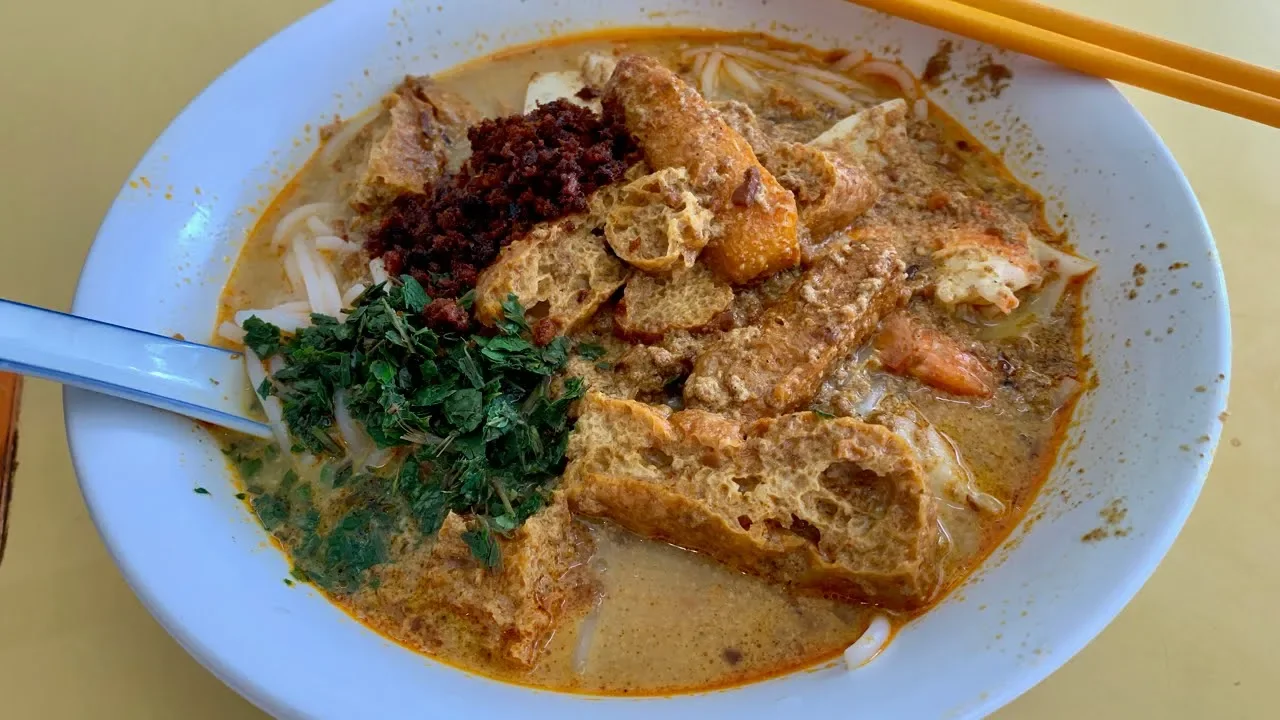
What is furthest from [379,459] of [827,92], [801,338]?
[827,92]

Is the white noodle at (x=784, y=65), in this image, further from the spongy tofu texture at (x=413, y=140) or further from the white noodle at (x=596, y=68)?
the spongy tofu texture at (x=413, y=140)

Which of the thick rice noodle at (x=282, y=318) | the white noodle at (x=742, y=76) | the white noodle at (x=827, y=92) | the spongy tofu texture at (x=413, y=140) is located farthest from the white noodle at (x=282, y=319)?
the white noodle at (x=827, y=92)

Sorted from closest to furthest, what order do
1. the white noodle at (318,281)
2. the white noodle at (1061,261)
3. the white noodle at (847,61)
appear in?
the white noodle at (1061,261) < the white noodle at (318,281) < the white noodle at (847,61)

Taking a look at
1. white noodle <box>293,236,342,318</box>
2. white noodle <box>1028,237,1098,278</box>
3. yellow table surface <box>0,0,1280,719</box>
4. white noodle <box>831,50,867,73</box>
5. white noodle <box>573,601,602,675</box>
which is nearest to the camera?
white noodle <box>573,601,602,675</box>

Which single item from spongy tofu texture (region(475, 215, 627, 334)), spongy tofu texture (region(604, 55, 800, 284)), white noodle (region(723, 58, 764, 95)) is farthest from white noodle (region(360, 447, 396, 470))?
white noodle (region(723, 58, 764, 95))

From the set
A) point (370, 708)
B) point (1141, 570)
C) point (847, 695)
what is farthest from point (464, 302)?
point (1141, 570)

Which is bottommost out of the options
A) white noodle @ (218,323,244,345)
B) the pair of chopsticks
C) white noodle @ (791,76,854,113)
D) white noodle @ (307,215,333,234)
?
white noodle @ (218,323,244,345)

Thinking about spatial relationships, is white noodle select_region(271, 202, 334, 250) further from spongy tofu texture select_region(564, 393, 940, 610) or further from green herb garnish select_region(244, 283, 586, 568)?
spongy tofu texture select_region(564, 393, 940, 610)
